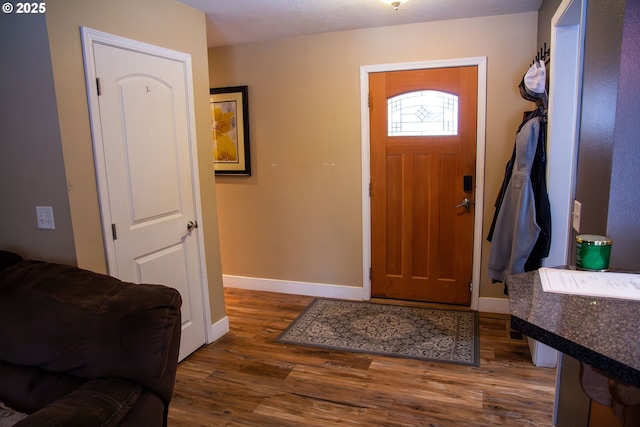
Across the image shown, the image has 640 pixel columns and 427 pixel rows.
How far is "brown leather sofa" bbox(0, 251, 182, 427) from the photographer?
4.51 ft

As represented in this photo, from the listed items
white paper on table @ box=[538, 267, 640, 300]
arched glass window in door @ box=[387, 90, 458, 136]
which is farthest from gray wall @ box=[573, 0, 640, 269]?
arched glass window in door @ box=[387, 90, 458, 136]

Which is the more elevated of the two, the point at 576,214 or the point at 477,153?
the point at 477,153

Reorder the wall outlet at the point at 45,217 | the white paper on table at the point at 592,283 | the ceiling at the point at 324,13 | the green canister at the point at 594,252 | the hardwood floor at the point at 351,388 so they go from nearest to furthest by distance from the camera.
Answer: the white paper on table at the point at 592,283, the green canister at the point at 594,252, the wall outlet at the point at 45,217, the hardwood floor at the point at 351,388, the ceiling at the point at 324,13

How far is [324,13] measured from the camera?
306cm

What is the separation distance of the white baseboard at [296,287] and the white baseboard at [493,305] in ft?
3.36

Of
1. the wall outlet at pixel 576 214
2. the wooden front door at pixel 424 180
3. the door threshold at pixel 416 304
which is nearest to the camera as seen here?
the wall outlet at pixel 576 214

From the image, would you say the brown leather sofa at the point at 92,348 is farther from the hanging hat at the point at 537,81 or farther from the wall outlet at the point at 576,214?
the hanging hat at the point at 537,81

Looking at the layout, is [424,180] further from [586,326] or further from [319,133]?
[586,326]

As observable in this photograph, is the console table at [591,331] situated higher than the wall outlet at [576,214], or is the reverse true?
the wall outlet at [576,214]

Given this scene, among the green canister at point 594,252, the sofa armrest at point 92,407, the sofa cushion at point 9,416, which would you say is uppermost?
the green canister at point 594,252

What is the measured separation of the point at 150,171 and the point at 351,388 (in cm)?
175

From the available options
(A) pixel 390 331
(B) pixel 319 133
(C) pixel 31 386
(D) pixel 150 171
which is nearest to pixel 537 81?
(B) pixel 319 133

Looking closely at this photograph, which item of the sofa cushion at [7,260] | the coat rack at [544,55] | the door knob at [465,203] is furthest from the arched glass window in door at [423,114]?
the sofa cushion at [7,260]

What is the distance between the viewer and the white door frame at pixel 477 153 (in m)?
3.30
